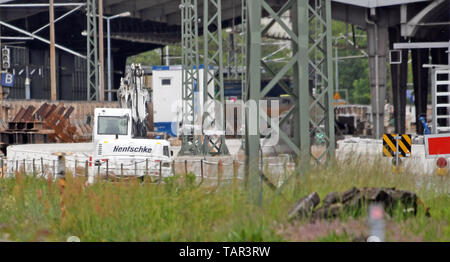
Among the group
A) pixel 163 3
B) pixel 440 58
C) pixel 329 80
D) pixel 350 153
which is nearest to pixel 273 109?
pixel 440 58

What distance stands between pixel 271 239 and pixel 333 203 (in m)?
1.49

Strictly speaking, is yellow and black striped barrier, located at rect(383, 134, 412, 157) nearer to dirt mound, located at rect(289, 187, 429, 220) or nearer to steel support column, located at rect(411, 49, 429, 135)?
dirt mound, located at rect(289, 187, 429, 220)

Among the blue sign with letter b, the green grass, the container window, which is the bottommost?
the green grass

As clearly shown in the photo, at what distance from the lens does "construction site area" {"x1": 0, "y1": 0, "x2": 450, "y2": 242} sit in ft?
39.0

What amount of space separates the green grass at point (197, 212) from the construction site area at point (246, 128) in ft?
0.16

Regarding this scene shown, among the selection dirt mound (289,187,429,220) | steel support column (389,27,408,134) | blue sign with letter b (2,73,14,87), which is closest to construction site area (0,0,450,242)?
dirt mound (289,187,429,220)

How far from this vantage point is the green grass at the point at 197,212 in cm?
1079

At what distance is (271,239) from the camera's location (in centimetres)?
1043

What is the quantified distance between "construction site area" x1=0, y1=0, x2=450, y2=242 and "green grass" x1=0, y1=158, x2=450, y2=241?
1.9 inches
